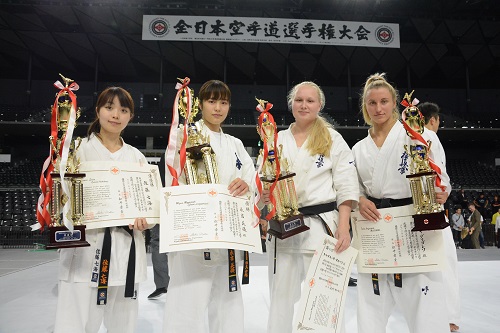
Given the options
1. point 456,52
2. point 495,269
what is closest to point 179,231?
point 495,269

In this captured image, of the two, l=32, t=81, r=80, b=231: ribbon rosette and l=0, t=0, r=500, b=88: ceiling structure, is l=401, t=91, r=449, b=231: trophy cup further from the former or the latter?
l=0, t=0, r=500, b=88: ceiling structure

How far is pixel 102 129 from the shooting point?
2.04 metres

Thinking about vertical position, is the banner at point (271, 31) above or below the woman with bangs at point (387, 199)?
above

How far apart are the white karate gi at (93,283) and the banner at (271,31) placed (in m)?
12.1

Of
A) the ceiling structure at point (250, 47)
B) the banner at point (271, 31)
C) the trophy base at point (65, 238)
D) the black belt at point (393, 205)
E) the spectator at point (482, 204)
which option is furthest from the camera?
the ceiling structure at point (250, 47)

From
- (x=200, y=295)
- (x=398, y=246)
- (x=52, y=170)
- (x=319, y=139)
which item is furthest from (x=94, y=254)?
(x=398, y=246)

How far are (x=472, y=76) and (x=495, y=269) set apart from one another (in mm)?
15474

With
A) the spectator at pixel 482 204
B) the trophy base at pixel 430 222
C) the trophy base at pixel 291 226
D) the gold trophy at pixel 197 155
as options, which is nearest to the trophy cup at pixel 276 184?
the trophy base at pixel 291 226

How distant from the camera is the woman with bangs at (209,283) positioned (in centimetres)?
179

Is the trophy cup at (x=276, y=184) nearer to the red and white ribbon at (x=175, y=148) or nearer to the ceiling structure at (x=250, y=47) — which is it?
the red and white ribbon at (x=175, y=148)

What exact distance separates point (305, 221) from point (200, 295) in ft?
2.19

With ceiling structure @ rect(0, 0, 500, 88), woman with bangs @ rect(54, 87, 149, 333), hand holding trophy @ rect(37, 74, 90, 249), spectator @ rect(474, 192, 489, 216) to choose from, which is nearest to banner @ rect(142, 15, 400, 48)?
ceiling structure @ rect(0, 0, 500, 88)

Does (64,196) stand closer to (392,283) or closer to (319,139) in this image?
(319,139)

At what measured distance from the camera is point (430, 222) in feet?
5.72
